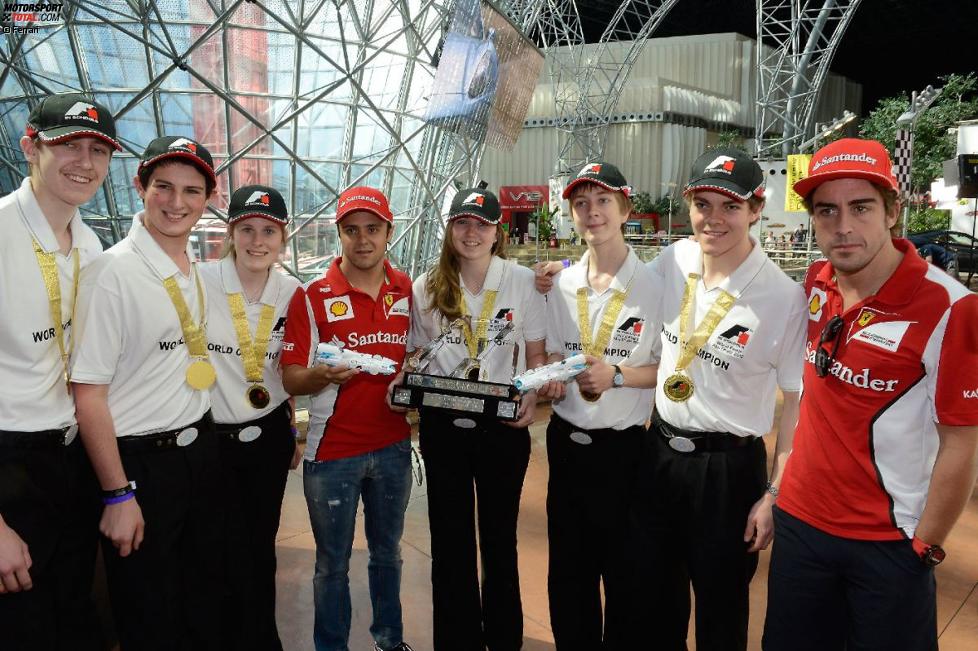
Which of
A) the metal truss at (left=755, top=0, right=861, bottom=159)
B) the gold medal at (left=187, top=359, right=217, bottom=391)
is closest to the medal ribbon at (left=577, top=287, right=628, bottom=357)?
the gold medal at (left=187, top=359, right=217, bottom=391)

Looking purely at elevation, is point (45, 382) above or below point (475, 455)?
above

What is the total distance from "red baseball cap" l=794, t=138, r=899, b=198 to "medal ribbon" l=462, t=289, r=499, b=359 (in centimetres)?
148

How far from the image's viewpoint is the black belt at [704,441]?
278 cm

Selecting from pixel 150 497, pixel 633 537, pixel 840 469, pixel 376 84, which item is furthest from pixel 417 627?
pixel 376 84

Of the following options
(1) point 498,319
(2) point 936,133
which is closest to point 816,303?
(1) point 498,319

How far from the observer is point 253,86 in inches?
438

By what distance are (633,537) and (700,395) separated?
2.35ft

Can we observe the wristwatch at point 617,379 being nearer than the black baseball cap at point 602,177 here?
Yes

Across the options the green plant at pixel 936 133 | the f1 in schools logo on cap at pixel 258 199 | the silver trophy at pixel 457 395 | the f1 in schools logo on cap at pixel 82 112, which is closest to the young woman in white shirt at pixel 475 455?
the silver trophy at pixel 457 395

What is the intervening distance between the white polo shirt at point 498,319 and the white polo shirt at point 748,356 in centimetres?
84

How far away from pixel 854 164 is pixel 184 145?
2541 millimetres

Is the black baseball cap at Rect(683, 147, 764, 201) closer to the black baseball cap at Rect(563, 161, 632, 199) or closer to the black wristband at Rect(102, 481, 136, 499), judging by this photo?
the black baseball cap at Rect(563, 161, 632, 199)

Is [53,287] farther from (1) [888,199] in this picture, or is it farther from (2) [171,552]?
(1) [888,199]

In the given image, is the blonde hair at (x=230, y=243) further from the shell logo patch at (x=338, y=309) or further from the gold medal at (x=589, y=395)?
the gold medal at (x=589, y=395)
